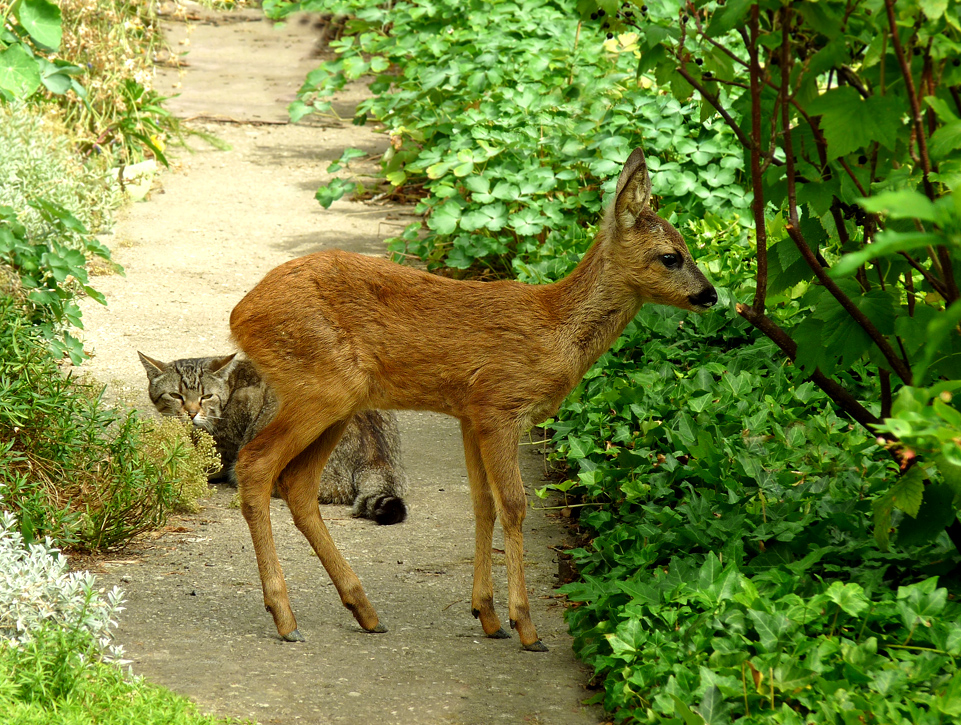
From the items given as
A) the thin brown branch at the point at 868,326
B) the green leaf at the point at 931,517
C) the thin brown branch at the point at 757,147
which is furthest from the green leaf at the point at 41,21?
the green leaf at the point at 931,517

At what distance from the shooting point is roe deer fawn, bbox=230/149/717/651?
187 inches

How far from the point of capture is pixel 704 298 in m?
4.91

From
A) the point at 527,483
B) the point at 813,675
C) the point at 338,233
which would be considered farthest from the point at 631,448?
the point at 338,233

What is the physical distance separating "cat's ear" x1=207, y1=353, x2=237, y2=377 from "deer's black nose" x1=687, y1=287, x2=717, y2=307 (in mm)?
3150

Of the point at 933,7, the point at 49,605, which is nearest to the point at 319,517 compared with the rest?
the point at 49,605

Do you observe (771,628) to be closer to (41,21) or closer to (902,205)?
(902,205)

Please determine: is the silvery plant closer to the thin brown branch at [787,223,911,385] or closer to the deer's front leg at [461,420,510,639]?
the deer's front leg at [461,420,510,639]

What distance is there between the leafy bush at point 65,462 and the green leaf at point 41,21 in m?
1.55

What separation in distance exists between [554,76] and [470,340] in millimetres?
5463

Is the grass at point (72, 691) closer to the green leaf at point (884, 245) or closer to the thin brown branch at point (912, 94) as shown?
the green leaf at point (884, 245)

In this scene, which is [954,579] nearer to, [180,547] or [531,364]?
[531,364]

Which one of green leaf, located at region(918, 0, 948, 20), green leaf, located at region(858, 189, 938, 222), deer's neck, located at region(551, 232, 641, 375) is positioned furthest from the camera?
deer's neck, located at region(551, 232, 641, 375)

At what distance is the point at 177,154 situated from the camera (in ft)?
43.2

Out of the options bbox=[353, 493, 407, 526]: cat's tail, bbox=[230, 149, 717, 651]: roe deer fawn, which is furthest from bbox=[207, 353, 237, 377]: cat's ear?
bbox=[230, 149, 717, 651]: roe deer fawn
